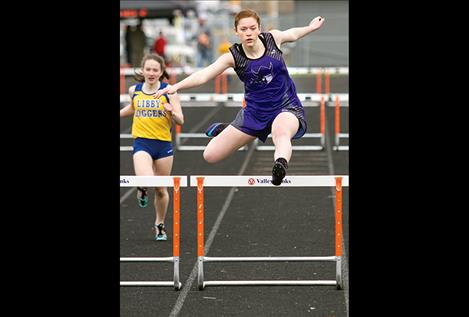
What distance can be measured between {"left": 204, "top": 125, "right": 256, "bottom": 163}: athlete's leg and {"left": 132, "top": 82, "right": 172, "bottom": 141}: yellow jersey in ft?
8.74

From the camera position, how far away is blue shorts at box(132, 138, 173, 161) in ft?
39.7

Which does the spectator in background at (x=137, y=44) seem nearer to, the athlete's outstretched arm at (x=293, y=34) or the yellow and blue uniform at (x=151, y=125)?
the yellow and blue uniform at (x=151, y=125)

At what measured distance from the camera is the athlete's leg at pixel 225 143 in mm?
9211

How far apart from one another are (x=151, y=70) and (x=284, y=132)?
3.11 m

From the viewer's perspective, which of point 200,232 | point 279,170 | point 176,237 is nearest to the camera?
point 279,170

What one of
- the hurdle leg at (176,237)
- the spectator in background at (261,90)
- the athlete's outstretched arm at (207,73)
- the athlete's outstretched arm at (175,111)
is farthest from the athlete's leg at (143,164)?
the athlete's outstretched arm at (207,73)

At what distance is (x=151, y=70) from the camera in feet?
38.6

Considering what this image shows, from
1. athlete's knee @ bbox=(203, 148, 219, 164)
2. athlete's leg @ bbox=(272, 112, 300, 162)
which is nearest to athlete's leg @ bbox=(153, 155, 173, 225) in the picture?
athlete's knee @ bbox=(203, 148, 219, 164)

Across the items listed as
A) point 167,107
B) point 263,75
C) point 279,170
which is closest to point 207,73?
Answer: point 263,75

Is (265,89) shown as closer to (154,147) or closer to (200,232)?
(200,232)

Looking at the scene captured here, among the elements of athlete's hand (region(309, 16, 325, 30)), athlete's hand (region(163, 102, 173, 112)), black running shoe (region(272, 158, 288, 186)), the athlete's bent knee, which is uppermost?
athlete's hand (region(309, 16, 325, 30))

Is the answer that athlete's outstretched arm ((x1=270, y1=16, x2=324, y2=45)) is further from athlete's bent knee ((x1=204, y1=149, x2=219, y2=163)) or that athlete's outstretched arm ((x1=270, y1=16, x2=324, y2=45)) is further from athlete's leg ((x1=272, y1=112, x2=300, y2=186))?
athlete's bent knee ((x1=204, y1=149, x2=219, y2=163))
